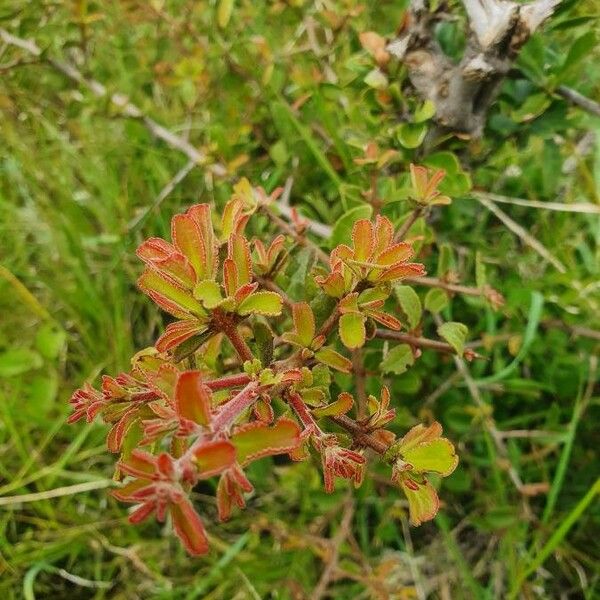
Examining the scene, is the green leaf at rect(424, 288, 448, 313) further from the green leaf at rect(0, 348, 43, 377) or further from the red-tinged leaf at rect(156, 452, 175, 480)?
the green leaf at rect(0, 348, 43, 377)

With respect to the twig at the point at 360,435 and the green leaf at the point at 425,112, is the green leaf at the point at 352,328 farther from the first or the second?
the green leaf at the point at 425,112

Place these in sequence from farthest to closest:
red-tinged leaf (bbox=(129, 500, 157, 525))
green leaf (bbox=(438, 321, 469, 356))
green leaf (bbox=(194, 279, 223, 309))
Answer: green leaf (bbox=(438, 321, 469, 356)) < green leaf (bbox=(194, 279, 223, 309)) < red-tinged leaf (bbox=(129, 500, 157, 525))

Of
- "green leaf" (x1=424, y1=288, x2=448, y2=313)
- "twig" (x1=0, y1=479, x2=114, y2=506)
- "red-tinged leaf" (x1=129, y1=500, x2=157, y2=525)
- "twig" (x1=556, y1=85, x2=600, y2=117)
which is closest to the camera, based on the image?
"red-tinged leaf" (x1=129, y1=500, x2=157, y2=525)

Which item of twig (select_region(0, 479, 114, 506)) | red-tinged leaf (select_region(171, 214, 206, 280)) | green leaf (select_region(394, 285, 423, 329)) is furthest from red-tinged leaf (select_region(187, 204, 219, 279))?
twig (select_region(0, 479, 114, 506))

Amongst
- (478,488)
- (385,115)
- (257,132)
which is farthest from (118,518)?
(385,115)

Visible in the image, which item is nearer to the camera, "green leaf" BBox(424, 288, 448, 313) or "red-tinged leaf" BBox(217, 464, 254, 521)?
Answer: "red-tinged leaf" BBox(217, 464, 254, 521)

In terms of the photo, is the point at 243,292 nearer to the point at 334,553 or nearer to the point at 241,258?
the point at 241,258

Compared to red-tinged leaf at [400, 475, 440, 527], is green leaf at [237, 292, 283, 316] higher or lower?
higher
